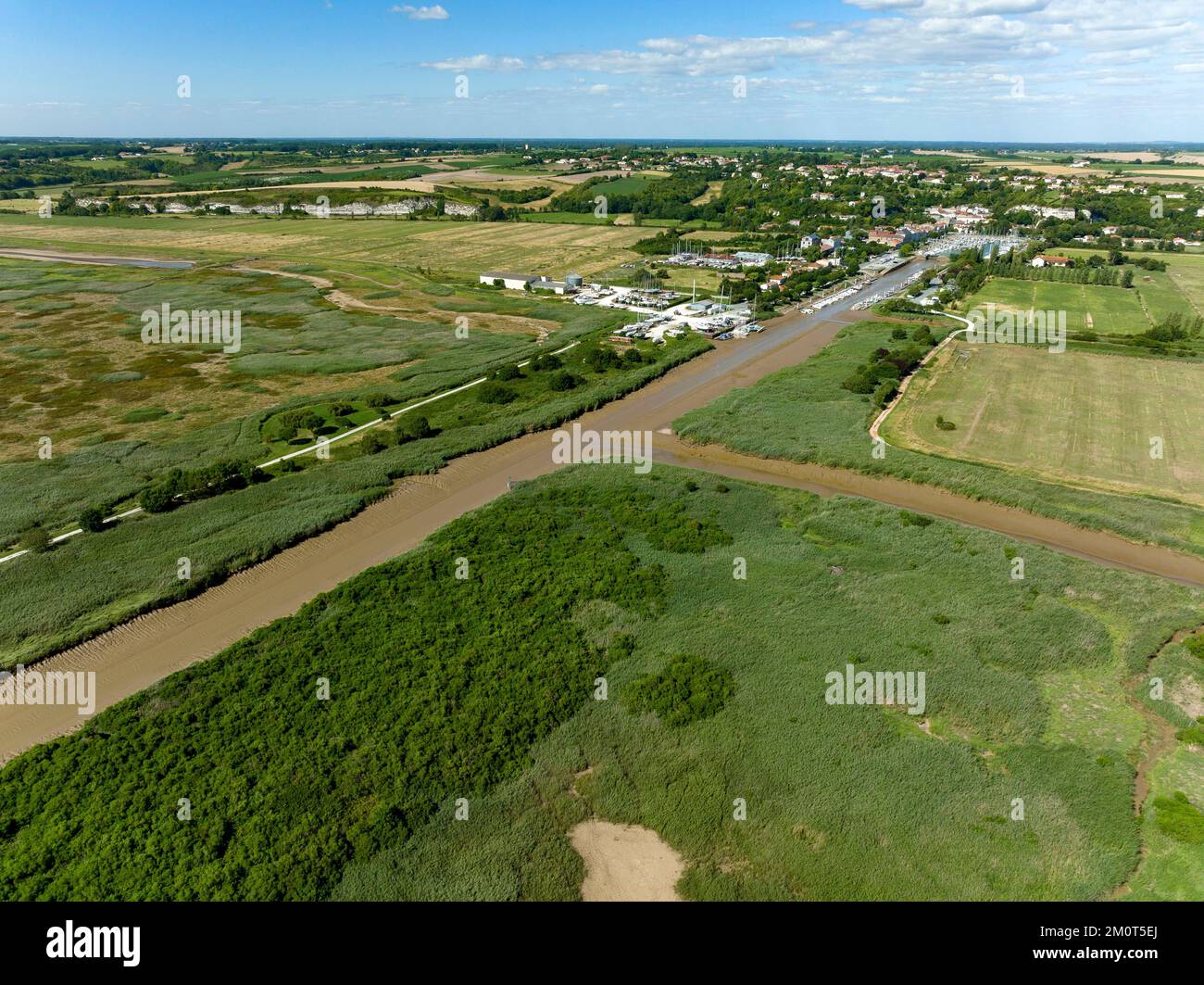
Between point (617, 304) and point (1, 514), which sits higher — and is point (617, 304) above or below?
above

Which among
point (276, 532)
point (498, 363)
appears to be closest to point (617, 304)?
point (498, 363)

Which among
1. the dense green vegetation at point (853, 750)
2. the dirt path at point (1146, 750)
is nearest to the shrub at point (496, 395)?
the dense green vegetation at point (853, 750)

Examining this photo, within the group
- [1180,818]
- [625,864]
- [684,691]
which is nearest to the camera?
[625,864]

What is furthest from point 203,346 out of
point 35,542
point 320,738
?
point 320,738

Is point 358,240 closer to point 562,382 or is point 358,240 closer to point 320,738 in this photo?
point 562,382
